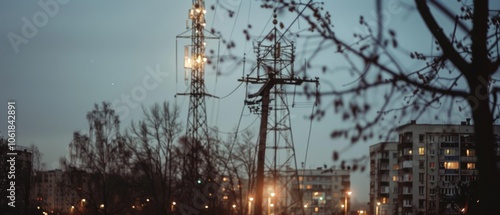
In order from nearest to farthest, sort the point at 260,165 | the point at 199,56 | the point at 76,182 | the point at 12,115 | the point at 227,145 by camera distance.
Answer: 1. the point at 260,165
2. the point at 12,115
3. the point at 227,145
4. the point at 199,56
5. the point at 76,182

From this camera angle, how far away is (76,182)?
53.1 meters

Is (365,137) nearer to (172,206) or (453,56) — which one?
(453,56)

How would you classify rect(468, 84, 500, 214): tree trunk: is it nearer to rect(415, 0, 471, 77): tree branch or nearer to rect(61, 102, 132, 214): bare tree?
rect(415, 0, 471, 77): tree branch

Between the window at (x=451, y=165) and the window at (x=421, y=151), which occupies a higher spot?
the window at (x=421, y=151)

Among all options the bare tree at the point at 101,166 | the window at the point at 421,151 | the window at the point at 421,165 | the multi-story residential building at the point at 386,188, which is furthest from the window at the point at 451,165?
the bare tree at the point at 101,166

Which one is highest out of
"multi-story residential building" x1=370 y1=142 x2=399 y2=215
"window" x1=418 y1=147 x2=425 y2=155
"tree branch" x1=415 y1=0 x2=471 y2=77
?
"window" x1=418 y1=147 x2=425 y2=155

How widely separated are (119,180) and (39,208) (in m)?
20.9

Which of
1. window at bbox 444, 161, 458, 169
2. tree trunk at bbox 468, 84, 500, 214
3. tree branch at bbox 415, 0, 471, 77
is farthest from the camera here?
window at bbox 444, 161, 458, 169

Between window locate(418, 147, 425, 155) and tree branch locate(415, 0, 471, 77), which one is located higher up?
window locate(418, 147, 425, 155)

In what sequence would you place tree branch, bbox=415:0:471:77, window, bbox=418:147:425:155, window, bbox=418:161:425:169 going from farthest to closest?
window, bbox=418:161:425:169, window, bbox=418:147:425:155, tree branch, bbox=415:0:471:77

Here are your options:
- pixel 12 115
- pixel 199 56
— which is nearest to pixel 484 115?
pixel 12 115

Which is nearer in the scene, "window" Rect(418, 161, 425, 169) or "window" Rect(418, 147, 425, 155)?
"window" Rect(418, 147, 425, 155)

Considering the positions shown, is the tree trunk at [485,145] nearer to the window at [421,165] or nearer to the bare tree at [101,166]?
the bare tree at [101,166]

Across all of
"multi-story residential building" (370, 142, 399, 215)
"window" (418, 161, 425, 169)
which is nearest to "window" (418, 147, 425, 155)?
"window" (418, 161, 425, 169)
